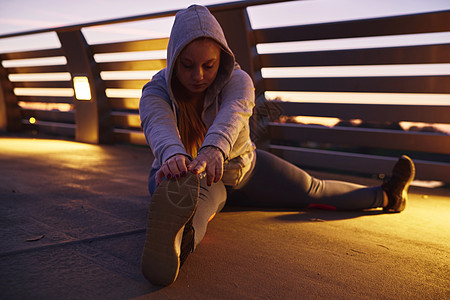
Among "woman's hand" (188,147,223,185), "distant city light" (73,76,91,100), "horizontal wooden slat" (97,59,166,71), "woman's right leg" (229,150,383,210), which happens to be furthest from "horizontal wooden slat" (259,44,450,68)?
"distant city light" (73,76,91,100)

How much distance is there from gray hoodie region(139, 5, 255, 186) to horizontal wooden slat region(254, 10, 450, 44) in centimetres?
190

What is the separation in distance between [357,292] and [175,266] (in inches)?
27.0

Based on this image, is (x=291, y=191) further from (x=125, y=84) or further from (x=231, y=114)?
(x=125, y=84)

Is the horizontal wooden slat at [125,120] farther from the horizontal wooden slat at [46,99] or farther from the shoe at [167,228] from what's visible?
the shoe at [167,228]

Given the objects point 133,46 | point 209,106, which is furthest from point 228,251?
point 133,46

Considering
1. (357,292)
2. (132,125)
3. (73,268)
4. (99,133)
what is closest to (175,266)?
(73,268)

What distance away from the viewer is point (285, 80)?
14.1 ft

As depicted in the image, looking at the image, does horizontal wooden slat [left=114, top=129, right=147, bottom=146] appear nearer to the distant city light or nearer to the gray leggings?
the distant city light

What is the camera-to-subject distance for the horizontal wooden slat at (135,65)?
17.2ft

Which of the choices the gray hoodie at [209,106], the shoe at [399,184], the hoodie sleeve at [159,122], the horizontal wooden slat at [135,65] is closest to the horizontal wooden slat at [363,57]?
the shoe at [399,184]

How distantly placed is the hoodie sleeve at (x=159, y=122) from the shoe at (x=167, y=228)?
251 mm

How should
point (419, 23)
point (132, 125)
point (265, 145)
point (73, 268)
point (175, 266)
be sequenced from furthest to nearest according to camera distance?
point (132, 125), point (265, 145), point (419, 23), point (73, 268), point (175, 266)

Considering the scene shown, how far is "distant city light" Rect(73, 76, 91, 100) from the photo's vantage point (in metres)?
6.01

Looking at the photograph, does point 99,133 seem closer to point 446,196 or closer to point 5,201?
point 5,201
